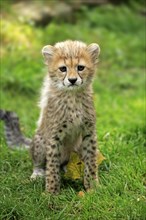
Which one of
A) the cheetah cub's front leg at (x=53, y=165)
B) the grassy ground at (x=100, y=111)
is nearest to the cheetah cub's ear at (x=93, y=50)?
the cheetah cub's front leg at (x=53, y=165)

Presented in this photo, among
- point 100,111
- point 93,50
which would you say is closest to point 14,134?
point 93,50

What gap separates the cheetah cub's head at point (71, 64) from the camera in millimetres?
4734

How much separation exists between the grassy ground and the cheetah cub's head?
35.6 inches

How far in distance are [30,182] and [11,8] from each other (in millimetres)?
6165

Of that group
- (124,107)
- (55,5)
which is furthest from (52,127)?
→ (55,5)

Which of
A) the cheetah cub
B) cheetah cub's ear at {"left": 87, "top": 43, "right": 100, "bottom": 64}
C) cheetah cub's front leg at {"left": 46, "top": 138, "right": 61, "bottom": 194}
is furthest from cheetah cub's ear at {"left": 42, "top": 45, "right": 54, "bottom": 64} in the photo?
cheetah cub's front leg at {"left": 46, "top": 138, "right": 61, "bottom": 194}

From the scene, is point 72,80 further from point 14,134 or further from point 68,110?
point 14,134

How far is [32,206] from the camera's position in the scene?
4.51 m

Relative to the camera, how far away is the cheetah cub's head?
4.73 metres

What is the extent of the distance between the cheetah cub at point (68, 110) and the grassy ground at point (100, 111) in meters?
0.21

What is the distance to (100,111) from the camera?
25.4ft

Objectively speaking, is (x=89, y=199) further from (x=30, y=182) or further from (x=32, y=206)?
(x=30, y=182)

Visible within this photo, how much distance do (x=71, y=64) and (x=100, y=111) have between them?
10.0ft

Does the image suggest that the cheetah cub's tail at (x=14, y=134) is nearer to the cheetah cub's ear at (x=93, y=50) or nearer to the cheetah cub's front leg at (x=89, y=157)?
the cheetah cub's front leg at (x=89, y=157)
